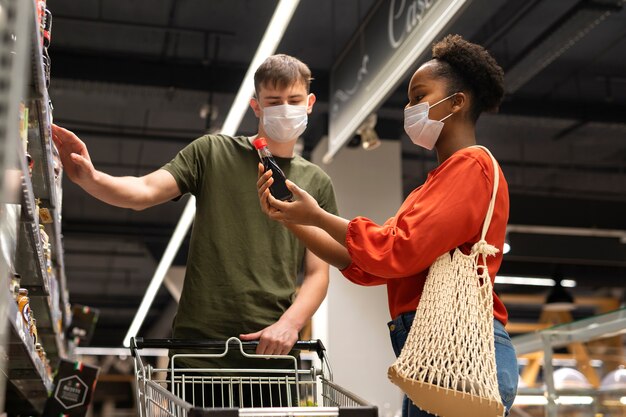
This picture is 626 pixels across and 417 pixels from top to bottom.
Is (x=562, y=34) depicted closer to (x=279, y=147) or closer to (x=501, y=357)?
(x=279, y=147)

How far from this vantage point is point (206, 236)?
9.03 ft

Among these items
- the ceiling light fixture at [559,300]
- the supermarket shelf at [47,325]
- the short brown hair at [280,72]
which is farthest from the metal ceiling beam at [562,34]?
the ceiling light fixture at [559,300]

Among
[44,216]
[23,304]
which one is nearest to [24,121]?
[23,304]

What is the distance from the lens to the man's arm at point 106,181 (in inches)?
98.4

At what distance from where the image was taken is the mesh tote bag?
2.06 metres

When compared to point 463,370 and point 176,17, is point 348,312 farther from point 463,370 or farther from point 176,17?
point 463,370

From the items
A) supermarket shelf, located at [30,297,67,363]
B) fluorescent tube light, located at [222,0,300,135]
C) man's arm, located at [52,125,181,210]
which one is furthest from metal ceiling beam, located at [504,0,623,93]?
man's arm, located at [52,125,181,210]

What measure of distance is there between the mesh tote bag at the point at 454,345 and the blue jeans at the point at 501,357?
8cm

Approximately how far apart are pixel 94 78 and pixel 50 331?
174 inches

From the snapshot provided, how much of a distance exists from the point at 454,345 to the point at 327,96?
780cm

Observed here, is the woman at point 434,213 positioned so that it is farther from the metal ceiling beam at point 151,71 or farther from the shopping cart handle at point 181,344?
the metal ceiling beam at point 151,71

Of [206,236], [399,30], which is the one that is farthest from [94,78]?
[206,236]

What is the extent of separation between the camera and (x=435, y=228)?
2.15 meters

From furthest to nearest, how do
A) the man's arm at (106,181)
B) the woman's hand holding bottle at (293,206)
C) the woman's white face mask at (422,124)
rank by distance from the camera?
the man's arm at (106,181) → the woman's white face mask at (422,124) → the woman's hand holding bottle at (293,206)
